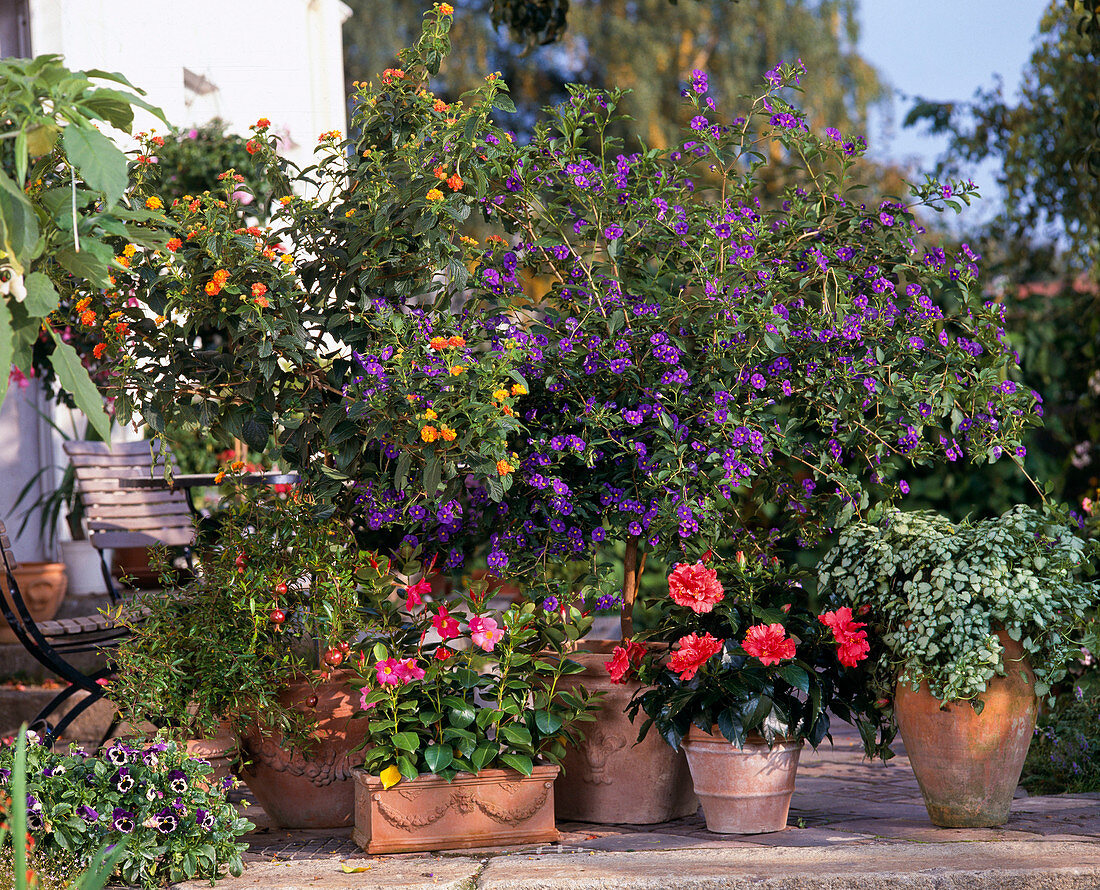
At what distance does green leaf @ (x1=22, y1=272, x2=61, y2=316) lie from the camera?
1457 mm

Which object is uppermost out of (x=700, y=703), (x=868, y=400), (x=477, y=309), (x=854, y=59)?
(x=854, y=59)

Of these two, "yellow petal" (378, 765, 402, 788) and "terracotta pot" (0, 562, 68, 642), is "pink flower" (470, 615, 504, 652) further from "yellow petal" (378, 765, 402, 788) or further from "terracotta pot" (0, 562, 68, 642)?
"terracotta pot" (0, 562, 68, 642)

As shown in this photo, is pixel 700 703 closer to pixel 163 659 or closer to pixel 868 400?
pixel 868 400

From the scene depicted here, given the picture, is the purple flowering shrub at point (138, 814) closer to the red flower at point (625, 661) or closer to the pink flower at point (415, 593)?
the pink flower at point (415, 593)

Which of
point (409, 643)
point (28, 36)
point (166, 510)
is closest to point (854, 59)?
point (28, 36)

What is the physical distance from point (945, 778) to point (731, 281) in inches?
54.0

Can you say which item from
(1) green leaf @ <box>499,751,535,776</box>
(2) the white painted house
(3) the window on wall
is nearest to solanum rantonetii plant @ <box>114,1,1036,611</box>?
(1) green leaf @ <box>499,751,535,776</box>

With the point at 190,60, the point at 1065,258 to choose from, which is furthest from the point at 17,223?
the point at 1065,258

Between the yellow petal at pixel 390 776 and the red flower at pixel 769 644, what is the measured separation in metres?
0.92

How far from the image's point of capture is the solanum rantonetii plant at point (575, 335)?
2.74 m

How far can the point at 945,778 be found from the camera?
2.76 m

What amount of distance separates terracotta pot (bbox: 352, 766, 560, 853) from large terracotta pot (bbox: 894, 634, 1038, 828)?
944 millimetres

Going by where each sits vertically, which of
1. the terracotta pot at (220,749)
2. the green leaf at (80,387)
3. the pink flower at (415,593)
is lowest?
the terracotta pot at (220,749)

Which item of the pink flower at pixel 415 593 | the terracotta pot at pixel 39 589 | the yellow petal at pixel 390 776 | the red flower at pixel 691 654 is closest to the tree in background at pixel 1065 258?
the red flower at pixel 691 654
